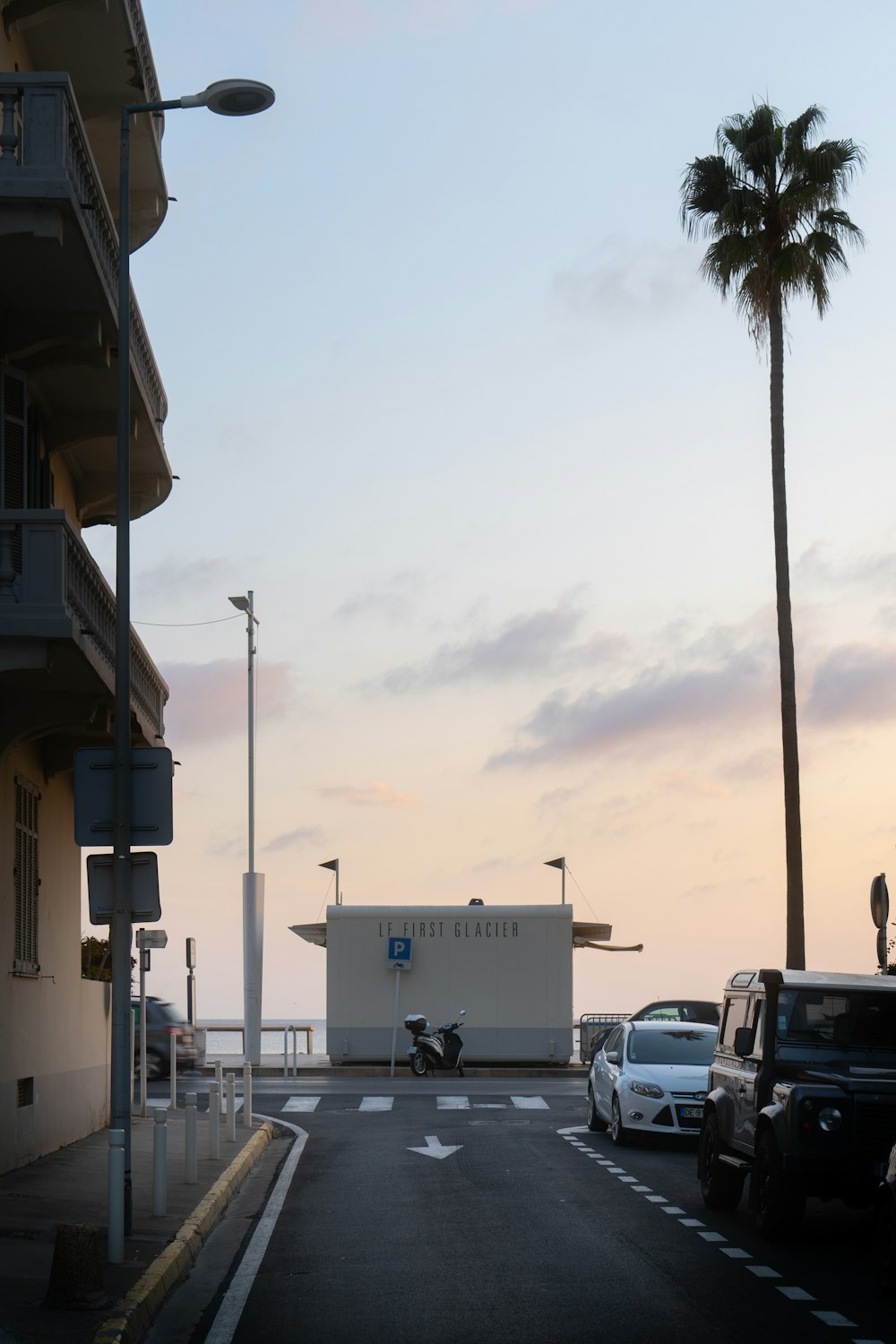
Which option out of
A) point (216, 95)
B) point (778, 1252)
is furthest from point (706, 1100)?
point (216, 95)

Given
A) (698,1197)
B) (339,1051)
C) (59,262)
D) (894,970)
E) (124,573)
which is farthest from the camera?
(339,1051)

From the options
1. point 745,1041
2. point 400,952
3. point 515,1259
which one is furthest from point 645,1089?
point 400,952

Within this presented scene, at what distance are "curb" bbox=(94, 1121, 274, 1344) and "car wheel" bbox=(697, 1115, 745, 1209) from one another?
433 centimetres

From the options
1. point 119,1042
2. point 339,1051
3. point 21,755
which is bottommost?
point 339,1051

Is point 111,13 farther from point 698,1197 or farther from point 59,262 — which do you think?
point 698,1197

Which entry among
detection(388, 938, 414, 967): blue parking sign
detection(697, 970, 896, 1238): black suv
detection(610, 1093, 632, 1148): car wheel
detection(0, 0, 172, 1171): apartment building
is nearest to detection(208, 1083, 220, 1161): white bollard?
detection(0, 0, 172, 1171): apartment building

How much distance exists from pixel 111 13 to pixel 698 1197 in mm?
13443

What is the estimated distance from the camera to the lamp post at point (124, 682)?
530 inches

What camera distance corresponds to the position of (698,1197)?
16484 millimetres

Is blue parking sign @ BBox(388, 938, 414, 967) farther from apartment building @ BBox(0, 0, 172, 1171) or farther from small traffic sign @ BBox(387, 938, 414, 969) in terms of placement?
apartment building @ BBox(0, 0, 172, 1171)

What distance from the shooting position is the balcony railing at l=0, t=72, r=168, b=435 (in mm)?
14578

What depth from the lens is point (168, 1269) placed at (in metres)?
11.4

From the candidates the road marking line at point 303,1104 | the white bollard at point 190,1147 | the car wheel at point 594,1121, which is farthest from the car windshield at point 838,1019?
the road marking line at point 303,1104

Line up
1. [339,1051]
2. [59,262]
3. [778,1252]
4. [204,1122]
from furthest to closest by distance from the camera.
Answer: [339,1051]
[204,1122]
[59,262]
[778,1252]
